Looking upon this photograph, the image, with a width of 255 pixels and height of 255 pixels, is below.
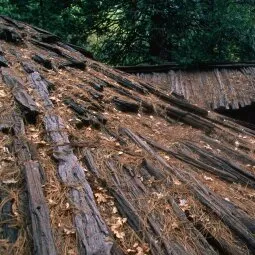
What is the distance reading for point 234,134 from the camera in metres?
5.02

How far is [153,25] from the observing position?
14.2 metres

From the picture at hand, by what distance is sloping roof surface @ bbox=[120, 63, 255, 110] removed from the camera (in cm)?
902

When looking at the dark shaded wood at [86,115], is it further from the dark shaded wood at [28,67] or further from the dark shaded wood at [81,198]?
the dark shaded wood at [28,67]

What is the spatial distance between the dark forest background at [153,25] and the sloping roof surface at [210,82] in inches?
63.7

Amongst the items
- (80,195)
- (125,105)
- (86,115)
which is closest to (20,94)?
(86,115)

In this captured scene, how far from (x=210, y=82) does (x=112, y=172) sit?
7.36 m

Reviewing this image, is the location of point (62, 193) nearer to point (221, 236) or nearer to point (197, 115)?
point (221, 236)

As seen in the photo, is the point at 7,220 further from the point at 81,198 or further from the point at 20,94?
the point at 20,94

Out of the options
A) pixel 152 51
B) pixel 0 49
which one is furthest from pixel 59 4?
pixel 0 49

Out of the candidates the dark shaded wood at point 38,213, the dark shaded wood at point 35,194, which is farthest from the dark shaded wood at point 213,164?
the dark shaded wood at point 38,213

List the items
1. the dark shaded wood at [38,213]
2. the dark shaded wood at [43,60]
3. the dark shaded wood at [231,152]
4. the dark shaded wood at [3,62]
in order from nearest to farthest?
the dark shaded wood at [38,213], the dark shaded wood at [231,152], the dark shaded wood at [3,62], the dark shaded wood at [43,60]

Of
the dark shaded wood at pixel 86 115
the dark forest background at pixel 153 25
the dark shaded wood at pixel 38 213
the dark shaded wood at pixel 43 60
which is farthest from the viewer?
the dark forest background at pixel 153 25

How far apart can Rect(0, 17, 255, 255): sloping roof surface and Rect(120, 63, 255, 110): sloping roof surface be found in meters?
3.75

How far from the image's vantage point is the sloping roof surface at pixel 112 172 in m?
2.56
